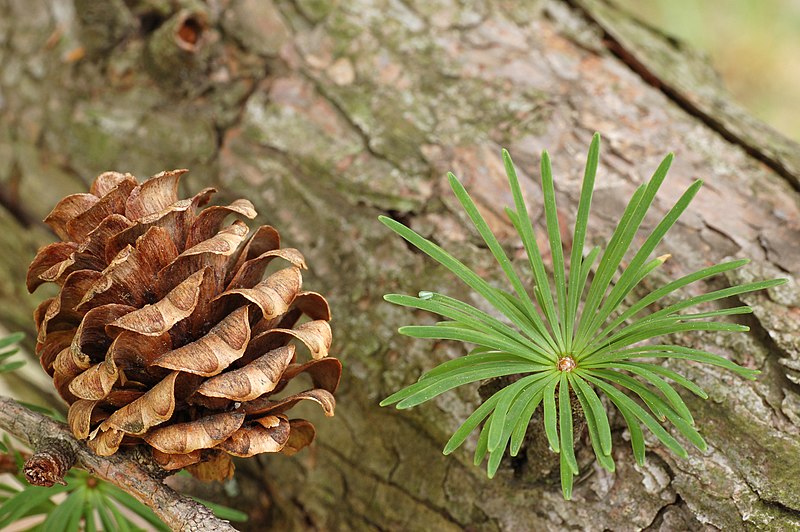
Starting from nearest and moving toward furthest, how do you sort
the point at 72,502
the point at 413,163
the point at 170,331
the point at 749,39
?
1. the point at 170,331
2. the point at 72,502
3. the point at 413,163
4. the point at 749,39

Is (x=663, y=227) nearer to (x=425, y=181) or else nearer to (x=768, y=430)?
(x=768, y=430)

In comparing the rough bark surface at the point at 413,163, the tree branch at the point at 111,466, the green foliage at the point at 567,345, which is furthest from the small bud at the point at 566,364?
the tree branch at the point at 111,466

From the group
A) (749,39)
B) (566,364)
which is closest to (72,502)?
(566,364)

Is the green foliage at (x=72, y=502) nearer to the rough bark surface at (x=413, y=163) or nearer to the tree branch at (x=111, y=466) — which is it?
the tree branch at (x=111, y=466)

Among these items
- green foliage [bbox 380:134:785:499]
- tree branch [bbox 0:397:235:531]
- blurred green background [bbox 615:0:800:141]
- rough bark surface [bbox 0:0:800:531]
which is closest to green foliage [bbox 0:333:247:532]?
tree branch [bbox 0:397:235:531]

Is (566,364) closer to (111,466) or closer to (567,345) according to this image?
(567,345)

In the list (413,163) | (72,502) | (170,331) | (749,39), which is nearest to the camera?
(170,331)

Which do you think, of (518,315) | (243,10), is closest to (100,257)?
(518,315)
